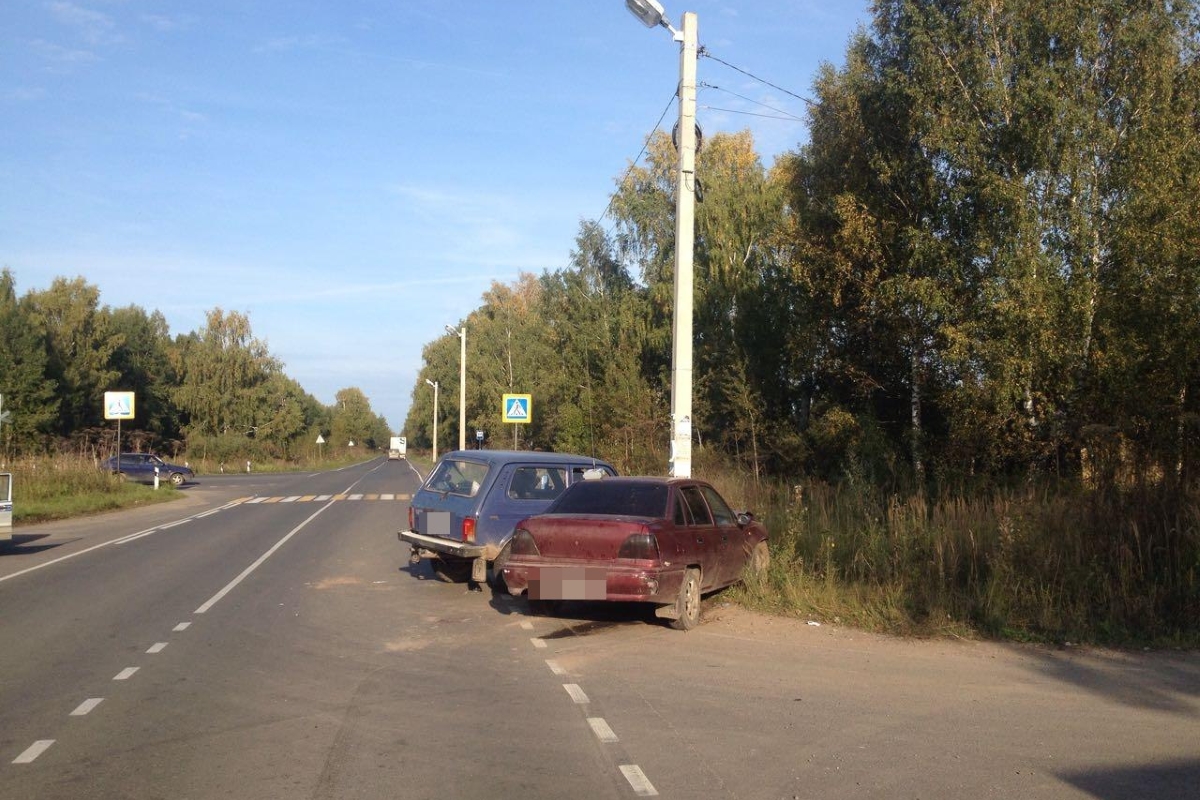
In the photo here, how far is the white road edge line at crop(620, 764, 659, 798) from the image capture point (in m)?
5.22

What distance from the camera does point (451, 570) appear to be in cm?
1455

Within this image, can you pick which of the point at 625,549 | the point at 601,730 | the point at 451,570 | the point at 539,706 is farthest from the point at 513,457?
the point at 601,730

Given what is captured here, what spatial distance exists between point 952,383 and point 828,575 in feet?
39.8

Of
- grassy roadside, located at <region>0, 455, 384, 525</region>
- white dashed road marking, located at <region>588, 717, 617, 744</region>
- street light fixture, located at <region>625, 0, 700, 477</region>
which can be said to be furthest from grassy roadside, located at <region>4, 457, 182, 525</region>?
white dashed road marking, located at <region>588, 717, 617, 744</region>

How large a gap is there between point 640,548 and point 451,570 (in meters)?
5.83

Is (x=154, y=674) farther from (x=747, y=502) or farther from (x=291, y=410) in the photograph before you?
(x=291, y=410)

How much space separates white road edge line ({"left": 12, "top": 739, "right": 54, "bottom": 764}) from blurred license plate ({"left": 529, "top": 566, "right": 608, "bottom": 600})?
4.69 m

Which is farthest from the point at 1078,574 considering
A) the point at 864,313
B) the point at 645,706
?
the point at 864,313

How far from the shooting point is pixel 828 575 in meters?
11.3

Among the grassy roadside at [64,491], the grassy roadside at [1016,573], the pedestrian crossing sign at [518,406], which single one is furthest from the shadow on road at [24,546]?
the pedestrian crossing sign at [518,406]

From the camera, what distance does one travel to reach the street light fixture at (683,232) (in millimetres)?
13391

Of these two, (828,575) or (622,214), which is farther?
(622,214)

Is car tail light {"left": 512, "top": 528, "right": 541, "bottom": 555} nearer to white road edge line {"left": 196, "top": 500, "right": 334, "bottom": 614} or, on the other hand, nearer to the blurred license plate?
the blurred license plate

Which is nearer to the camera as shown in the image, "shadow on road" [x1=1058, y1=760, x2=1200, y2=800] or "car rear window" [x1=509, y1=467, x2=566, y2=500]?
"shadow on road" [x1=1058, y1=760, x2=1200, y2=800]
